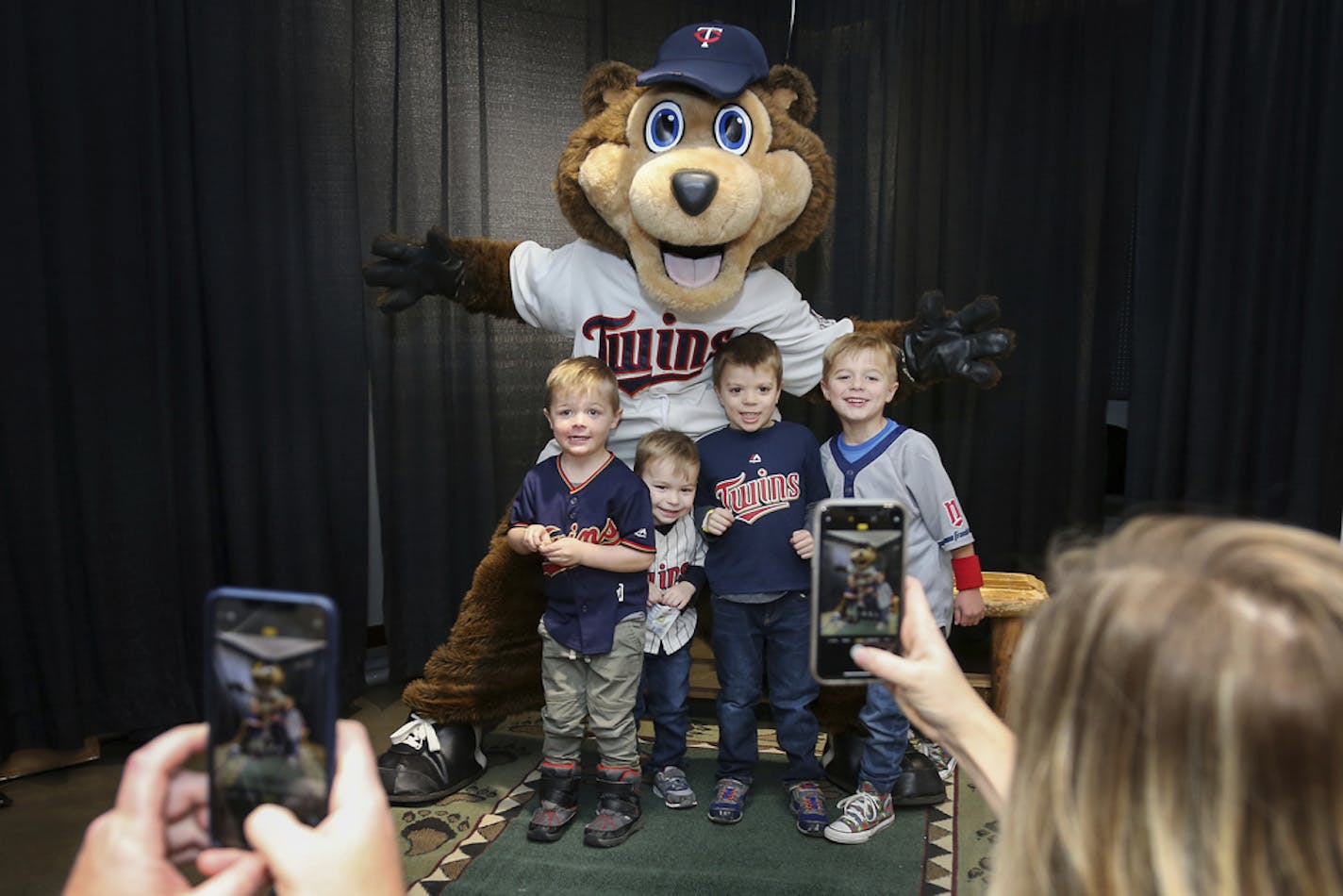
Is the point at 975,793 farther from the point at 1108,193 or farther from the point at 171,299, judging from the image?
the point at 171,299

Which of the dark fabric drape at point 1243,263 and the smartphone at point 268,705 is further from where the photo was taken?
the dark fabric drape at point 1243,263

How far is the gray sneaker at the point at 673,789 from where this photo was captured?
2.12 meters

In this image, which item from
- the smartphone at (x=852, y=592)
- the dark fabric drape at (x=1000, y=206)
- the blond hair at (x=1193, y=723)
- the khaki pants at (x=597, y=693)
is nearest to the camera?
the blond hair at (x=1193, y=723)

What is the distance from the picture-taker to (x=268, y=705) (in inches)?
29.7

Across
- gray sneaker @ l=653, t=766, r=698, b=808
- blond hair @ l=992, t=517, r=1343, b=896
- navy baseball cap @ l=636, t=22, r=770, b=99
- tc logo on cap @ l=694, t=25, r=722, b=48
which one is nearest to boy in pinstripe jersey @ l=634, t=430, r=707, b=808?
gray sneaker @ l=653, t=766, r=698, b=808

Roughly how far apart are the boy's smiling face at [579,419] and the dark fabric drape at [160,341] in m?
0.89

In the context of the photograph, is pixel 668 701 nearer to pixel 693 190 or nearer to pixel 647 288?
pixel 647 288

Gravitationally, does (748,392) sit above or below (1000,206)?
below

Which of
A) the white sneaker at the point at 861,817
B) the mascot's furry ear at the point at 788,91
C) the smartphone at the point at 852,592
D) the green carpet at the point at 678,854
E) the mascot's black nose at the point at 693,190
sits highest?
the mascot's furry ear at the point at 788,91

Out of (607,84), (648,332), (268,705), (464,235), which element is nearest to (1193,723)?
(268,705)

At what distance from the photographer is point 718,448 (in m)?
2.06

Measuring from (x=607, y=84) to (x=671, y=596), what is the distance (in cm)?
106

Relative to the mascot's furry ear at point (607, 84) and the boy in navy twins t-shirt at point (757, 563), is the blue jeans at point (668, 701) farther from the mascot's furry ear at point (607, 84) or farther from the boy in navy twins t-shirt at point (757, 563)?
the mascot's furry ear at point (607, 84)

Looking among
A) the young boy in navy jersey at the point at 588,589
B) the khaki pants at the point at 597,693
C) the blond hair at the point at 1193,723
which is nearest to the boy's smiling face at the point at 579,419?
the young boy in navy jersey at the point at 588,589
